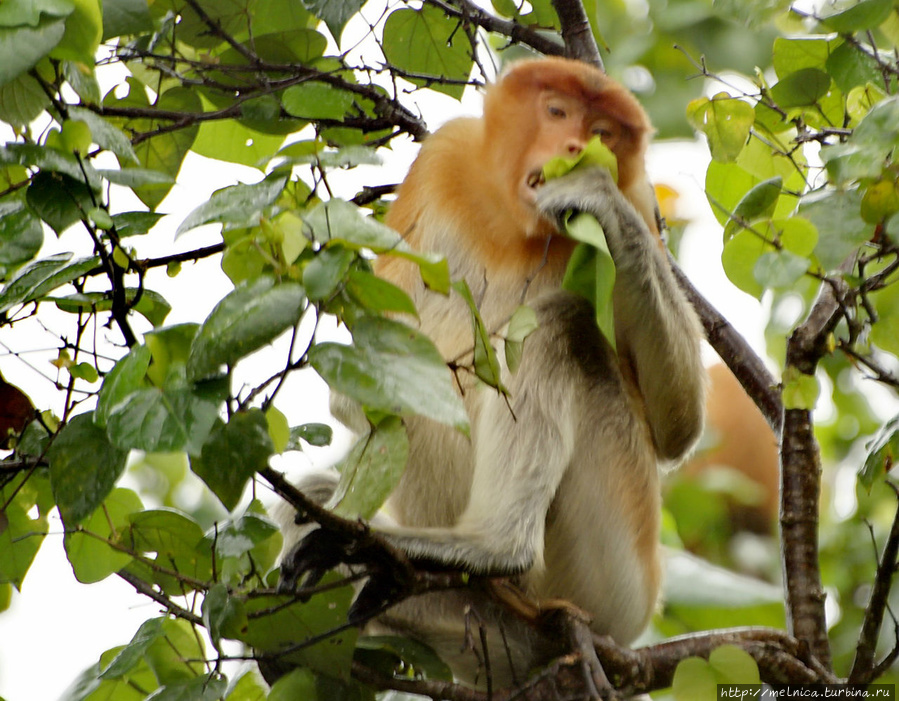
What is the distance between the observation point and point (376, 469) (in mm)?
1525

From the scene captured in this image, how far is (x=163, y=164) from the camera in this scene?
2.37 metres

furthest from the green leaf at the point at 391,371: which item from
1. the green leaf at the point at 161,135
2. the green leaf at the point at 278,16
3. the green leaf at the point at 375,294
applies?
the green leaf at the point at 278,16

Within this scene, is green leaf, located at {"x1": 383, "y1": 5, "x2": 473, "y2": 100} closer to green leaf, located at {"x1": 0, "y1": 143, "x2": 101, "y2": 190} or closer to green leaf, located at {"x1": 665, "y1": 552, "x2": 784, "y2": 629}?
green leaf, located at {"x1": 0, "y1": 143, "x2": 101, "y2": 190}

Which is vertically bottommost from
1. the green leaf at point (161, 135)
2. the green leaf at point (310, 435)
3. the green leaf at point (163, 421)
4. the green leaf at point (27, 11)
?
the green leaf at point (163, 421)

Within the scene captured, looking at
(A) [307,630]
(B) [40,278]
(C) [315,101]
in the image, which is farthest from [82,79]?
(A) [307,630]

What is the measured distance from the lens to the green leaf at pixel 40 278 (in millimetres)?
1559

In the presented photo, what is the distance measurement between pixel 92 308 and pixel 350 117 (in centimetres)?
95

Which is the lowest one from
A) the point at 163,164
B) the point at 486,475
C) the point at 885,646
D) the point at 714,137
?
the point at 885,646

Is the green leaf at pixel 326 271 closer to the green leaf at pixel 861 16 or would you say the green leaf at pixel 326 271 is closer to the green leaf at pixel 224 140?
the green leaf at pixel 861 16

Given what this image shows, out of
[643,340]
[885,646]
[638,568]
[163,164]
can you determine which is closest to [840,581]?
[885,646]

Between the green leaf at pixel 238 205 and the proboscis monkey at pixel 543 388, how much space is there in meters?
0.81

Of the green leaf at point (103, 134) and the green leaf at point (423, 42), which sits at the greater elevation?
the green leaf at point (423, 42)

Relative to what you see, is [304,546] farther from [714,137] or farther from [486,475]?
[714,137]

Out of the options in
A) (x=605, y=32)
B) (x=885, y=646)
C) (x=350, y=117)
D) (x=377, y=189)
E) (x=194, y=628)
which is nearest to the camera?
(x=194, y=628)
